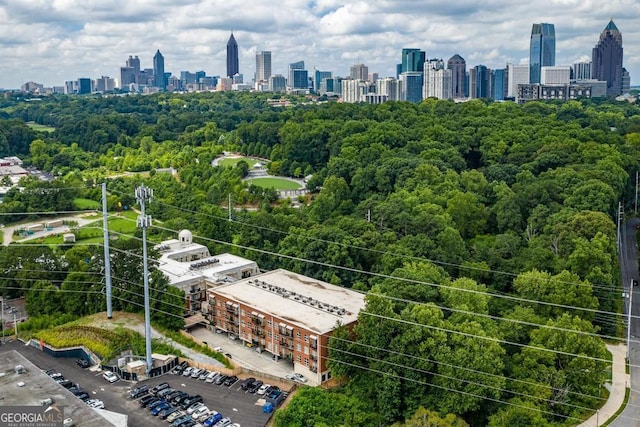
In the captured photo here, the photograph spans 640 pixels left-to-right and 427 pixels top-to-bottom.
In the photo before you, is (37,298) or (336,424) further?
(37,298)

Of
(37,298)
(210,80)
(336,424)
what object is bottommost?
(336,424)

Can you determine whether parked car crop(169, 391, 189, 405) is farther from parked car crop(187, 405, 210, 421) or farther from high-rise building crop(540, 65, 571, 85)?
high-rise building crop(540, 65, 571, 85)

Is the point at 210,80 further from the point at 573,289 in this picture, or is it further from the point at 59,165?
the point at 573,289

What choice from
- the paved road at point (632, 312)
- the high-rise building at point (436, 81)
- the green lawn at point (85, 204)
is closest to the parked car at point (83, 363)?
the paved road at point (632, 312)

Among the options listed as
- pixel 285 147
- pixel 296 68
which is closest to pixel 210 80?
pixel 296 68

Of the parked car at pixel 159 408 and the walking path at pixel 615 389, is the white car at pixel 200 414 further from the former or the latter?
the walking path at pixel 615 389

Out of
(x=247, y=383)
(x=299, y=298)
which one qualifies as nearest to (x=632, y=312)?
(x=299, y=298)
